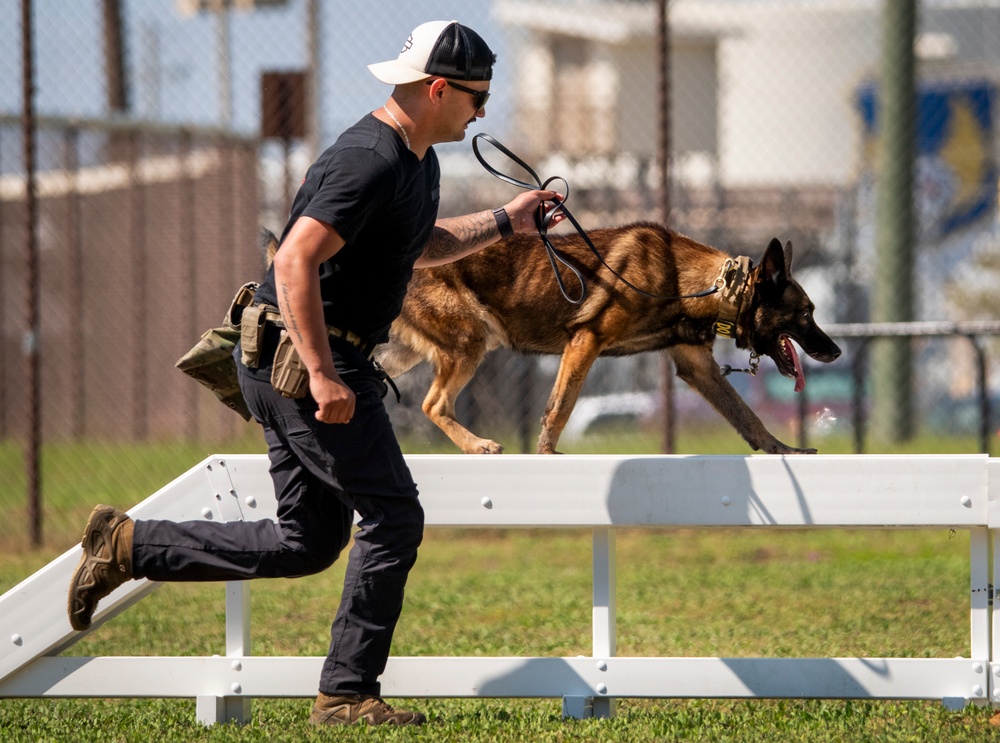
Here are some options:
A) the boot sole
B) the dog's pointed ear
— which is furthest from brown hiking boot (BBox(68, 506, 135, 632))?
the dog's pointed ear

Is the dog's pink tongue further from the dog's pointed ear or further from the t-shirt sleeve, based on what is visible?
the t-shirt sleeve

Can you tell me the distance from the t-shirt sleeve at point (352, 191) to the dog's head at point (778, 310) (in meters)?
1.69

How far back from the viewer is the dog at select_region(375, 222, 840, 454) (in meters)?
4.29

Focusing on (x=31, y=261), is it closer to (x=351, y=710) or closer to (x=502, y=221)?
(x=502, y=221)

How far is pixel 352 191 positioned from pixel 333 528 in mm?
987

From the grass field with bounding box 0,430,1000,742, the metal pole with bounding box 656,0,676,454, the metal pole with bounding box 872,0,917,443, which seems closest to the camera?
the grass field with bounding box 0,430,1000,742

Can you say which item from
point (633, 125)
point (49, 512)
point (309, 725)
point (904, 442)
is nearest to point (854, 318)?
point (904, 442)

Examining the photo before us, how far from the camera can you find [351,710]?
3355mm

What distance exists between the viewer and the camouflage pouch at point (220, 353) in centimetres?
352

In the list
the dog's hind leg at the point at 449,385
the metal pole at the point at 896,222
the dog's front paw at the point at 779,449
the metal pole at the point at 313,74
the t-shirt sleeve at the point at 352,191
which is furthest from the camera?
the metal pole at the point at 896,222

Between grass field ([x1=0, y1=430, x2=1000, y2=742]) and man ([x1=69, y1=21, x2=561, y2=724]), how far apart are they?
401 mm

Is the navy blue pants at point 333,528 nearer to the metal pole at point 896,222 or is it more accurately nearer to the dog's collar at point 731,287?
the dog's collar at point 731,287

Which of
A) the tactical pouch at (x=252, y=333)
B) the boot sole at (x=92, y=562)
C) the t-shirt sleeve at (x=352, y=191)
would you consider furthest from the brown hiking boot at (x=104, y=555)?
the t-shirt sleeve at (x=352, y=191)

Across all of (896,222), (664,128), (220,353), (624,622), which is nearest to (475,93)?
(220,353)
